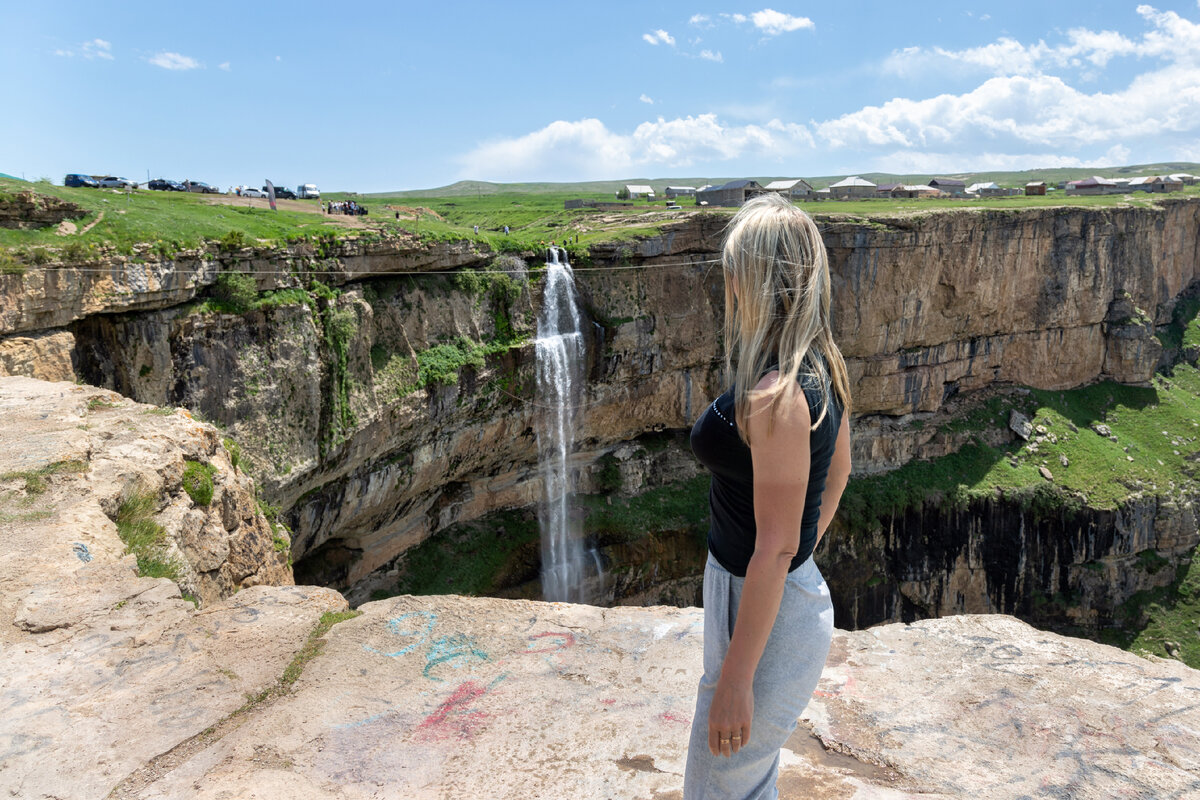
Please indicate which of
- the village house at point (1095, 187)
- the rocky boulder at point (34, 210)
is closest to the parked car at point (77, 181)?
the rocky boulder at point (34, 210)

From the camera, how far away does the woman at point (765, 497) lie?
8.08 feet

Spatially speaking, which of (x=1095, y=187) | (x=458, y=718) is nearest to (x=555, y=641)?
(x=458, y=718)

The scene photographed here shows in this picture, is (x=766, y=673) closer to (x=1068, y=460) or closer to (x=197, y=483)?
(x=197, y=483)

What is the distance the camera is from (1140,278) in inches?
1412

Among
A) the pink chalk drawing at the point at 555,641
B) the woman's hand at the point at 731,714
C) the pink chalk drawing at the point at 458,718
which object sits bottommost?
the pink chalk drawing at the point at 555,641

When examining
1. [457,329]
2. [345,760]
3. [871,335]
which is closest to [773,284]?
[345,760]

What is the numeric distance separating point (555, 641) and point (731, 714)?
2904mm

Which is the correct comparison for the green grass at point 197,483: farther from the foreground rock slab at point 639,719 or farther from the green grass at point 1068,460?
the green grass at point 1068,460

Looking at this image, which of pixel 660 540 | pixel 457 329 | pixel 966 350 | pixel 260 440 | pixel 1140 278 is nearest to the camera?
pixel 260 440

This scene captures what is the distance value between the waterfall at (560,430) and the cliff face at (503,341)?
57 centimetres

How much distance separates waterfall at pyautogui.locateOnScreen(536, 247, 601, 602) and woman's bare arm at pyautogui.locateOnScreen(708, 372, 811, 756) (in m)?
21.0

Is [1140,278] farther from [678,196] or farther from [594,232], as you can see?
[678,196]

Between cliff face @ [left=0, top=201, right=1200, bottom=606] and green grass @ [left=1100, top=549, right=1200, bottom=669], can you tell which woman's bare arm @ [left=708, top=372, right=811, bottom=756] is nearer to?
cliff face @ [left=0, top=201, right=1200, bottom=606]

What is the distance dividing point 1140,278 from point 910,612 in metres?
21.2
